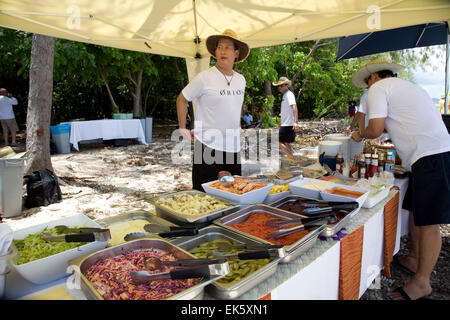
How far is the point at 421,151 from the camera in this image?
6.15 feet

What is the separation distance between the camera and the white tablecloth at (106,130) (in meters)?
7.65

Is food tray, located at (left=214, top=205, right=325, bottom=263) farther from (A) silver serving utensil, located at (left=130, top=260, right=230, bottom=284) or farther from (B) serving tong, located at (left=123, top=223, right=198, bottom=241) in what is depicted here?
(A) silver serving utensil, located at (left=130, top=260, right=230, bottom=284)

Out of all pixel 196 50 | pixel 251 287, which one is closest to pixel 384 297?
pixel 251 287

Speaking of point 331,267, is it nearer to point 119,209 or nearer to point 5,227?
point 5,227

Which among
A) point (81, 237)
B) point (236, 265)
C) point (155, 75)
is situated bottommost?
point (236, 265)

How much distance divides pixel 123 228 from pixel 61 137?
7299 mm

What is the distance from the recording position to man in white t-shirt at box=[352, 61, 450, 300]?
184 cm

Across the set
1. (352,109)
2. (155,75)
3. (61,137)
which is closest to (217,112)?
(352,109)

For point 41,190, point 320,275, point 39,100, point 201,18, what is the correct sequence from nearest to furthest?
point 320,275 → point 201,18 → point 41,190 → point 39,100

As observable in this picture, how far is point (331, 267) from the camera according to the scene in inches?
52.4

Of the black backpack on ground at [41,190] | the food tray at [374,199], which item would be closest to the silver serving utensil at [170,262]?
the food tray at [374,199]

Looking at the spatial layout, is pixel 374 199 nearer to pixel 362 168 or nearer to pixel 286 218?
pixel 362 168

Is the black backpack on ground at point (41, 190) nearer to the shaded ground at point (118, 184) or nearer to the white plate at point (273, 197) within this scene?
the shaded ground at point (118, 184)
